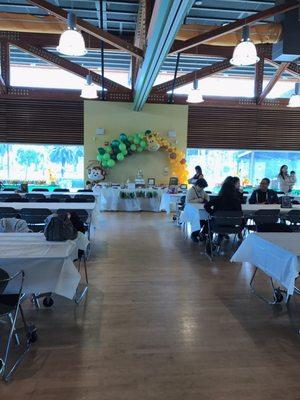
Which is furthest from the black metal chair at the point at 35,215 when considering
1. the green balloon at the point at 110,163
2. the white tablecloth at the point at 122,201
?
the green balloon at the point at 110,163

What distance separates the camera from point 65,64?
9484 mm

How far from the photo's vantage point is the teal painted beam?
11.4 ft

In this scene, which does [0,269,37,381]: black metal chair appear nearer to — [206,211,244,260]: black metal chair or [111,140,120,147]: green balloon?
[206,211,244,260]: black metal chair

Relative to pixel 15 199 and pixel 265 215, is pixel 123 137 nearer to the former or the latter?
pixel 15 199

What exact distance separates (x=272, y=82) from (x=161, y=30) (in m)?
7.25

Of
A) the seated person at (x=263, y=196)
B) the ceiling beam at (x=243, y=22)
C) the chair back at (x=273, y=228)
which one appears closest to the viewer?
the chair back at (x=273, y=228)

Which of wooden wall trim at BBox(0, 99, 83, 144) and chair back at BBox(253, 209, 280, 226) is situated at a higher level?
wooden wall trim at BBox(0, 99, 83, 144)

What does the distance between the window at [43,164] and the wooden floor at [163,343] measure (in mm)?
6822

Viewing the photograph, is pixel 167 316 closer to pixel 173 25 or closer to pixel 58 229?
pixel 58 229

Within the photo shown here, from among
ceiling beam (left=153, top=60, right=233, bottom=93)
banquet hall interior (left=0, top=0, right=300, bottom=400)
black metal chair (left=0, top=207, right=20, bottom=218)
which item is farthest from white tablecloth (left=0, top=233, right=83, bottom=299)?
ceiling beam (left=153, top=60, right=233, bottom=93)

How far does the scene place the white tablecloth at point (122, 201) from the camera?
31.9ft

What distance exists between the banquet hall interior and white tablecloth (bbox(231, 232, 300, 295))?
2 centimetres

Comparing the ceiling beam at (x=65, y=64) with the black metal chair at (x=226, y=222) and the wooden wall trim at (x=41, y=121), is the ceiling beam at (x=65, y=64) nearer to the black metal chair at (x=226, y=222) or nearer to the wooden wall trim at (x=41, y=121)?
the wooden wall trim at (x=41, y=121)

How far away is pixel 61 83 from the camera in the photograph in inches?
399
